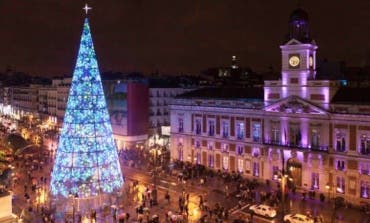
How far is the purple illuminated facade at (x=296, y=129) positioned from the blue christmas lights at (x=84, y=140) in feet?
61.5

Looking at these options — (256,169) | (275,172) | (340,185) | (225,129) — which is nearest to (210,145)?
(225,129)

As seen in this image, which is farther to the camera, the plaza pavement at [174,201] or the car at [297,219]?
the plaza pavement at [174,201]

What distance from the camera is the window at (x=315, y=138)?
44969mm

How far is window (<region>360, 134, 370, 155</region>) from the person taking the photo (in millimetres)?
41231

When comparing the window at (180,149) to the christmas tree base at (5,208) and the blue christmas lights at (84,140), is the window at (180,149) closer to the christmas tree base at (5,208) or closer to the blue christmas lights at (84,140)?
the blue christmas lights at (84,140)

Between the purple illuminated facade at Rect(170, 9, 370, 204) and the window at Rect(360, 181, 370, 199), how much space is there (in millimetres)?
63

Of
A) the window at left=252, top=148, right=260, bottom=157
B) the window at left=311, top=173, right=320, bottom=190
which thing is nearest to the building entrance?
the window at left=311, top=173, right=320, bottom=190

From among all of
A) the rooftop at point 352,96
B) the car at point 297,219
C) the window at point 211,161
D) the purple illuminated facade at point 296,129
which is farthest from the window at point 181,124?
the car at point 297,219

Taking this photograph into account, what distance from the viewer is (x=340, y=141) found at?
43.3 metres

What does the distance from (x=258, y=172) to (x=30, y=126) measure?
71.9m

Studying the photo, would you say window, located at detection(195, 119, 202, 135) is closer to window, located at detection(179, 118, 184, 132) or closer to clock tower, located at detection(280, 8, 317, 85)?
window, located at detection(179, 118, 184, 132)

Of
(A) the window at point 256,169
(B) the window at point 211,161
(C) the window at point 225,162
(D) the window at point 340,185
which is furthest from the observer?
(B) the window at point 211,161

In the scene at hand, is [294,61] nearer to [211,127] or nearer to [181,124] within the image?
[211,127]

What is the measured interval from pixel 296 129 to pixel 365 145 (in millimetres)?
7336
